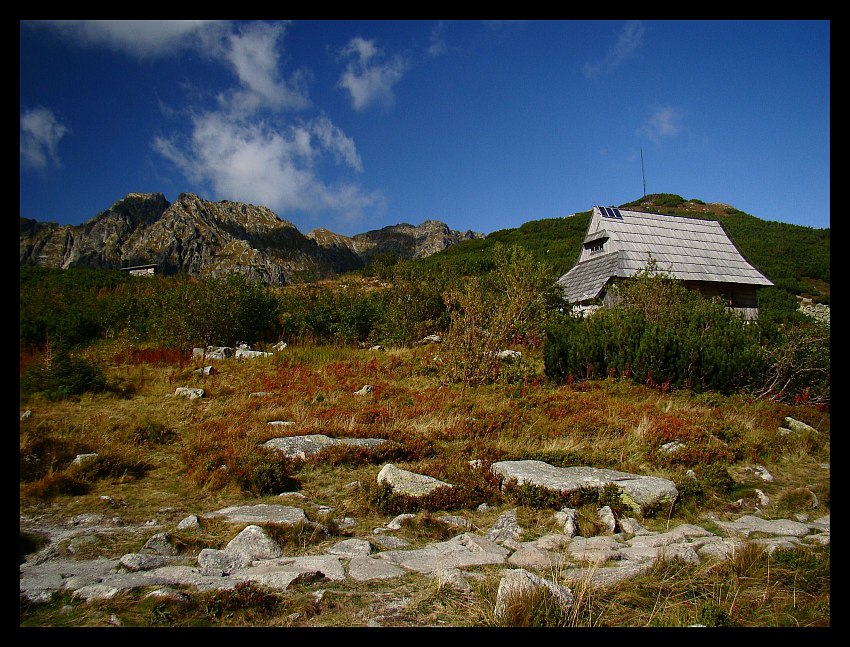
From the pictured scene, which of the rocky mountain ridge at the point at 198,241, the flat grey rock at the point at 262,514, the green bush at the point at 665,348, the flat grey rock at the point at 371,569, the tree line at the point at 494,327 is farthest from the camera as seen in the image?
the rocky mountain ridge at the point at 198,241

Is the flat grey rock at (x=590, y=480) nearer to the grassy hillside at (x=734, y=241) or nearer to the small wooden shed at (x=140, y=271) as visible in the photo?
the grassy hillside at (x=734, y=241)

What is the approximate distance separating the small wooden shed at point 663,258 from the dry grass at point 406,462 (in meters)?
14.8

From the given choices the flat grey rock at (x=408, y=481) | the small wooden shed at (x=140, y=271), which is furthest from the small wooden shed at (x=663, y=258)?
the small wooden shed at (x=140, y=271)

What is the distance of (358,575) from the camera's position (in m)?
3.88

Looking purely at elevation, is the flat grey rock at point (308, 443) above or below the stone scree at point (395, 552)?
above

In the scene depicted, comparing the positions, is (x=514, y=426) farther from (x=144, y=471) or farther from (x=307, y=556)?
(x=144, y=471)

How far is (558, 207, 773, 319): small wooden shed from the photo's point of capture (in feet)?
84.3

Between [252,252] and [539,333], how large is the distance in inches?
4675

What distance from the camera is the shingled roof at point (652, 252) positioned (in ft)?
85.0

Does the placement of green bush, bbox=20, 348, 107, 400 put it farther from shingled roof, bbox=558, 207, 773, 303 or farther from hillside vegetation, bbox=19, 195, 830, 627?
shingled roof, bbox=558, 207, 773, 303

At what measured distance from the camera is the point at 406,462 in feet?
24.3

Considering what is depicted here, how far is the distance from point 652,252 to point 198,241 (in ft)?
397
